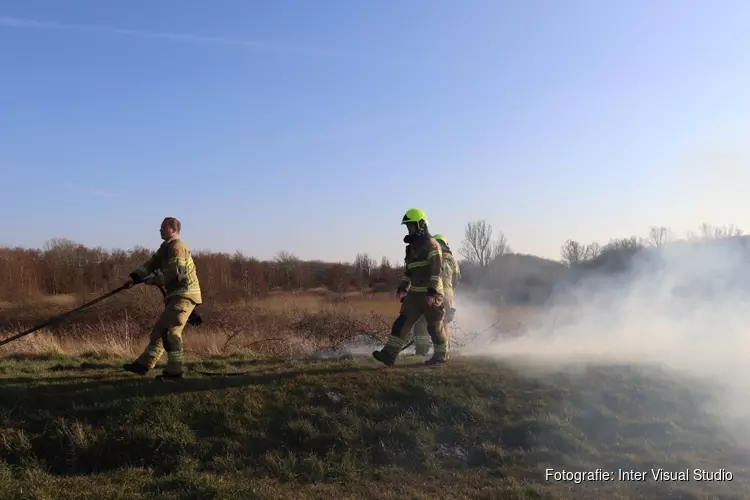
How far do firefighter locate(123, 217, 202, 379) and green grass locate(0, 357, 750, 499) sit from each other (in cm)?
29

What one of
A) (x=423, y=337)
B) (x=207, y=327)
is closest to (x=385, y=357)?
(x=423, y=337)

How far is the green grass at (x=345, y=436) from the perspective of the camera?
530 centimetres

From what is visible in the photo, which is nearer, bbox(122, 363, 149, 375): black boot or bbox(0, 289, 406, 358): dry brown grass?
bbox(122, 363, 149, 375): black boot

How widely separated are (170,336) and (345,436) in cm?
255

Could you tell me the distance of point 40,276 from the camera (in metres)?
34.0

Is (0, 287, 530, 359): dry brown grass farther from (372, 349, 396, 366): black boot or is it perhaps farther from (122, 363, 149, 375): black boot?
(372, 349, 396, 366): black boot

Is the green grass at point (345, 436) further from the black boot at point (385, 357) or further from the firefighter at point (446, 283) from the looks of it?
the firefighter at point (446, 283)

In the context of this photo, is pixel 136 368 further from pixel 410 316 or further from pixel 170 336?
pixel 410 316

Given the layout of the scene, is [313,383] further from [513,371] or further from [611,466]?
[611,466]

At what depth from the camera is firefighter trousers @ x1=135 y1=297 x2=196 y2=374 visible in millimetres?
6887

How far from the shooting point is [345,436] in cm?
616

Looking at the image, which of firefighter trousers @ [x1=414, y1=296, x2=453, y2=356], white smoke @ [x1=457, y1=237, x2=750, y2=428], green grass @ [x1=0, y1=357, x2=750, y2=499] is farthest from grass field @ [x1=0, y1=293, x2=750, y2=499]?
white smoke @ [x1=457, y1=237, x2=750, y2=428]

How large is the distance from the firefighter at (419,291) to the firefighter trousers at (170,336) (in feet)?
8.51

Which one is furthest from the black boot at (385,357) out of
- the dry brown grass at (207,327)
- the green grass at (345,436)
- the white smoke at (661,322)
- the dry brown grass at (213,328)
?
the dry brown grass at (207,327)
